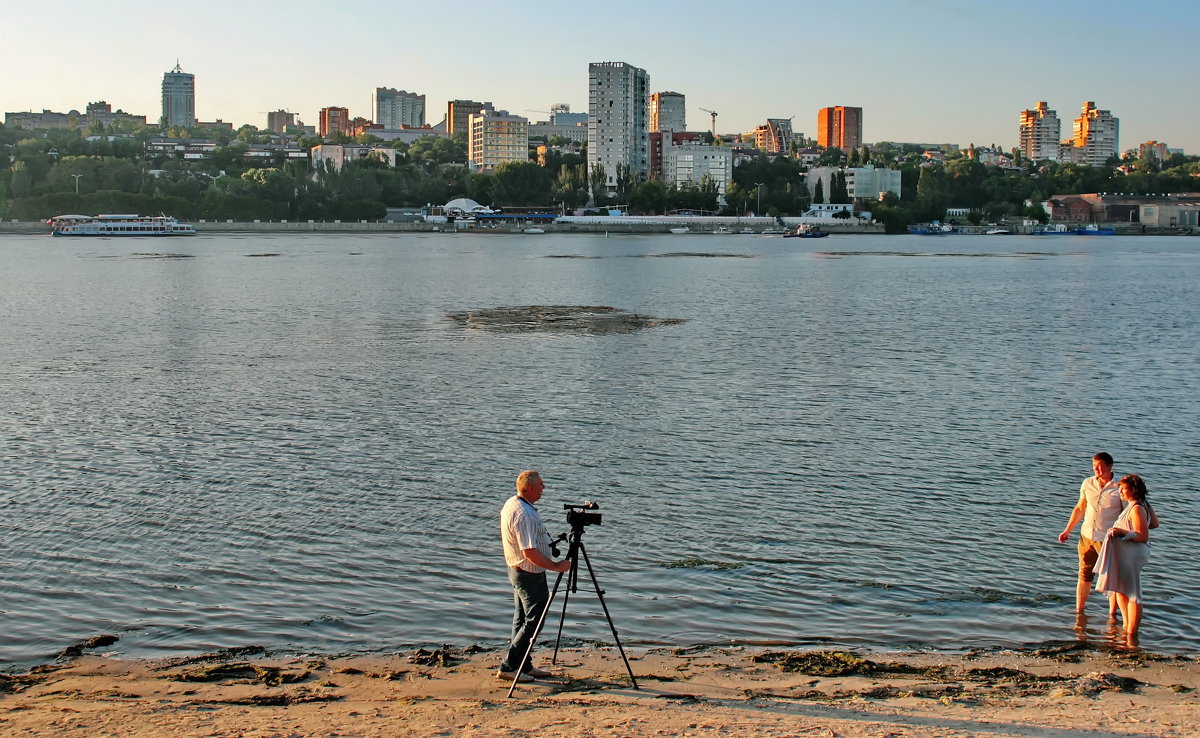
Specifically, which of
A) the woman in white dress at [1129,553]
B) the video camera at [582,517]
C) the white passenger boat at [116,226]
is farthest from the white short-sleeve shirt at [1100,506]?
the white passenger boat at [116,226]

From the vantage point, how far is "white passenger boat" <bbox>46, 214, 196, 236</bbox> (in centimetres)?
16662

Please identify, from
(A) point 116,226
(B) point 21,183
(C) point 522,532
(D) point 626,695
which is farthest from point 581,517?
(B) point 21,183

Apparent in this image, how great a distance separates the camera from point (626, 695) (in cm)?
997

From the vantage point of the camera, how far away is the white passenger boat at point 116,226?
166625 millimetres

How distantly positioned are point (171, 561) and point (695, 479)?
8041 millimetres

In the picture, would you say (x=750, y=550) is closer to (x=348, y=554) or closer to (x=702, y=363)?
(x=348, y=554)

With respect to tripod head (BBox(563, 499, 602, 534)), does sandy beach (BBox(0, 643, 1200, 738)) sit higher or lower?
lower

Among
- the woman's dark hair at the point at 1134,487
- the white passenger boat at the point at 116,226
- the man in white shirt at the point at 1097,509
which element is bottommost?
the man in white shirt at the point at 1097,509

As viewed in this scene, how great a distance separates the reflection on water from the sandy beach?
0.71 meters

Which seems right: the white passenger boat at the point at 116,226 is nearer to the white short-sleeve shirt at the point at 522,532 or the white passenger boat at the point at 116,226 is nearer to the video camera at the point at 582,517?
the white short-sleeve shirt at the point at 522,532

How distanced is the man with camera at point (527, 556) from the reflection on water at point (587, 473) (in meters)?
1.84

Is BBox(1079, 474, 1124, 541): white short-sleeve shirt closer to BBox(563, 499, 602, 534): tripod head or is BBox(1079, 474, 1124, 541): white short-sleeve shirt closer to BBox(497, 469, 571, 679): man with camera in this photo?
BBox(563, 499, 602, 534): tripod head

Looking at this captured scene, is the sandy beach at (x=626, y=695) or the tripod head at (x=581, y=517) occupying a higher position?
the tripod head at (x=581, y=517)

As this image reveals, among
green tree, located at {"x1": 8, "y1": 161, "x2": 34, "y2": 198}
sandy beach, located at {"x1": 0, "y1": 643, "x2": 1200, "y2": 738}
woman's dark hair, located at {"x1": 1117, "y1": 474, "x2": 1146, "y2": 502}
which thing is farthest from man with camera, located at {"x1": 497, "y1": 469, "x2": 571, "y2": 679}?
green tree, located at {"x1": 8, "y1": 161, "x2": 34, "y2": 198}
